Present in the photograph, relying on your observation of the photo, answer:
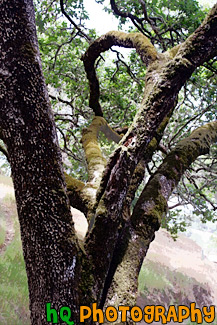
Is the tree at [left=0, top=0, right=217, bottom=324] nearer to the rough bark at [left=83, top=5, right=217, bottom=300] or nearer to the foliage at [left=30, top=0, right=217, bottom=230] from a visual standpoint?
the rough bark at [left=83, top=5, right=217, bottom=300]

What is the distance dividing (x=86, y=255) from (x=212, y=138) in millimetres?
2359

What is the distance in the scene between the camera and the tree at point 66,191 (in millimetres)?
1676

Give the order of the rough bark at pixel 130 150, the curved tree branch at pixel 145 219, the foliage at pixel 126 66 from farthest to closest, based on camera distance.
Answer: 1. the foliage at pixel 126 66
2. the curved tree branch at pixel 145 219
3. the rough bark at pixel 130 150

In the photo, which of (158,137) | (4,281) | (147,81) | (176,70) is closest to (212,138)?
(158,137)

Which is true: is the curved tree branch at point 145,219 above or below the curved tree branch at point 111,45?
below

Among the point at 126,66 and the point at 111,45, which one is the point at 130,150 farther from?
the point at 126,66

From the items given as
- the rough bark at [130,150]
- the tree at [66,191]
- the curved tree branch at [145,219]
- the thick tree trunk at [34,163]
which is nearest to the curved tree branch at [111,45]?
the tree at [66,191]

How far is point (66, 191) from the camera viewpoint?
1852 millimetres

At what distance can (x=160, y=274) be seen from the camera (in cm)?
961

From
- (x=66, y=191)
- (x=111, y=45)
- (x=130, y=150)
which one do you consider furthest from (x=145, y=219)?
(x=111, y=45)

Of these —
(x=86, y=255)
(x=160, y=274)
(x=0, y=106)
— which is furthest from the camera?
(x=160, y=274)

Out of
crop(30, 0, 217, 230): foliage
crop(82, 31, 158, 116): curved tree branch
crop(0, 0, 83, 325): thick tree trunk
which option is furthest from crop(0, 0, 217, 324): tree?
crop(30, 0, 217, 230): foliage

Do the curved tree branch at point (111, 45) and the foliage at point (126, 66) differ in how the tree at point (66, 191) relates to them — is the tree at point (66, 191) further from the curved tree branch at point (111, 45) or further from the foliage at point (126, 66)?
the foliage at point (126, 66)

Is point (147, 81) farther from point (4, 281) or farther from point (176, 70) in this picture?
point (4, 281)
